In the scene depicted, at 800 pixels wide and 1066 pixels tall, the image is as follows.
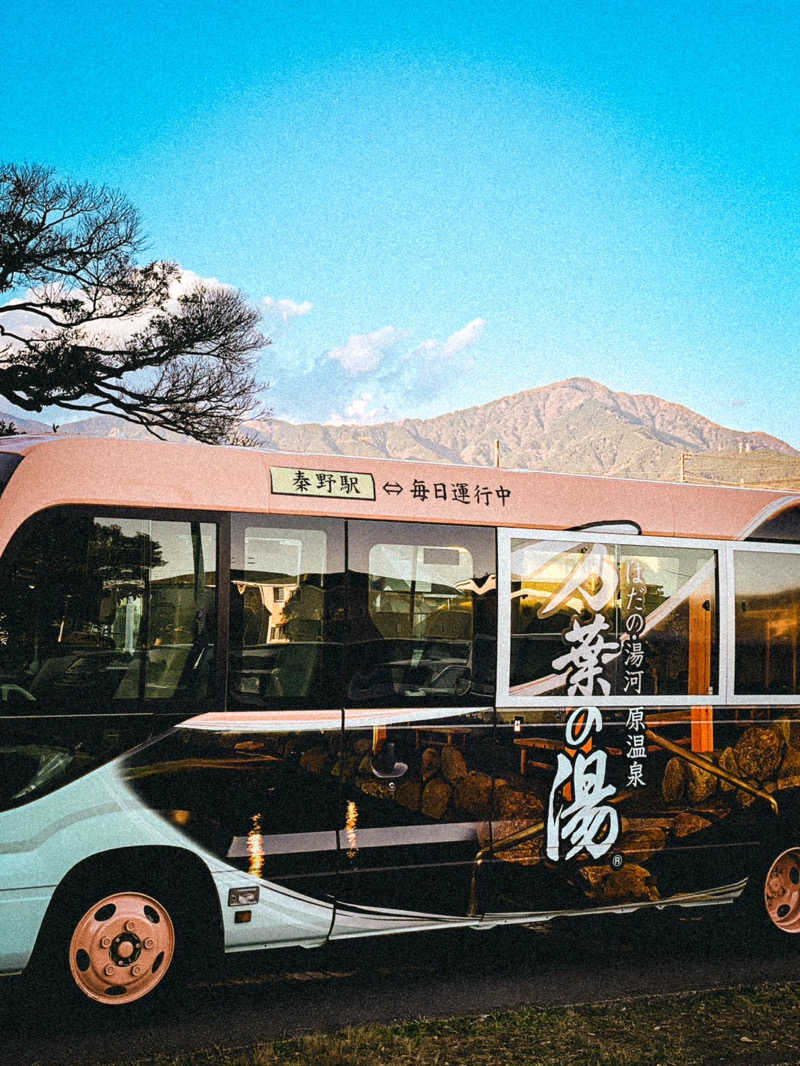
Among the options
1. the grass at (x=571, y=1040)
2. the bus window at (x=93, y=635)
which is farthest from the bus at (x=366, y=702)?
the grass at (x=571, y=1040)

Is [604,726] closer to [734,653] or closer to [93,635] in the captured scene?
[734,653]

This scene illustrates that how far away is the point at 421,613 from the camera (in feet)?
19.5

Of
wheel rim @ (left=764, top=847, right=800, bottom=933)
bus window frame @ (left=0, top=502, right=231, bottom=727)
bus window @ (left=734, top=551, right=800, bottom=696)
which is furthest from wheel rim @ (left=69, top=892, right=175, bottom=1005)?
wheel rim @ (left=764, top=847, right=800, bottom=933)

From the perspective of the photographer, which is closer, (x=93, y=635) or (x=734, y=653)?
(x=93, y=635)

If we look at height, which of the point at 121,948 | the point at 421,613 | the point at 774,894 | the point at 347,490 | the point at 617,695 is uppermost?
the point at 347,490

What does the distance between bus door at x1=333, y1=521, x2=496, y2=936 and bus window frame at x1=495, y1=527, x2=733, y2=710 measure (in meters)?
0.06

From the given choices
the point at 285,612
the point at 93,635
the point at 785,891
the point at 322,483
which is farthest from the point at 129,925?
the point at 785,891

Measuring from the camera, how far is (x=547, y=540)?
630cm

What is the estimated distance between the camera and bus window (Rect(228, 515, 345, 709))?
17.9ft

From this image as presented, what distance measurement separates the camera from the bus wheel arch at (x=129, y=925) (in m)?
5.12

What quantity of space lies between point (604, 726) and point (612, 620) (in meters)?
0.64

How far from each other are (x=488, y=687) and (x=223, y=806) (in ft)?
5.35

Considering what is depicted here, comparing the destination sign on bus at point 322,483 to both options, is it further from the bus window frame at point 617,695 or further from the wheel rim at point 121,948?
the wheel rim at point 121,948

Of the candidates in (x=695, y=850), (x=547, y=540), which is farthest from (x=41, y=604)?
(x=695, y=850)
